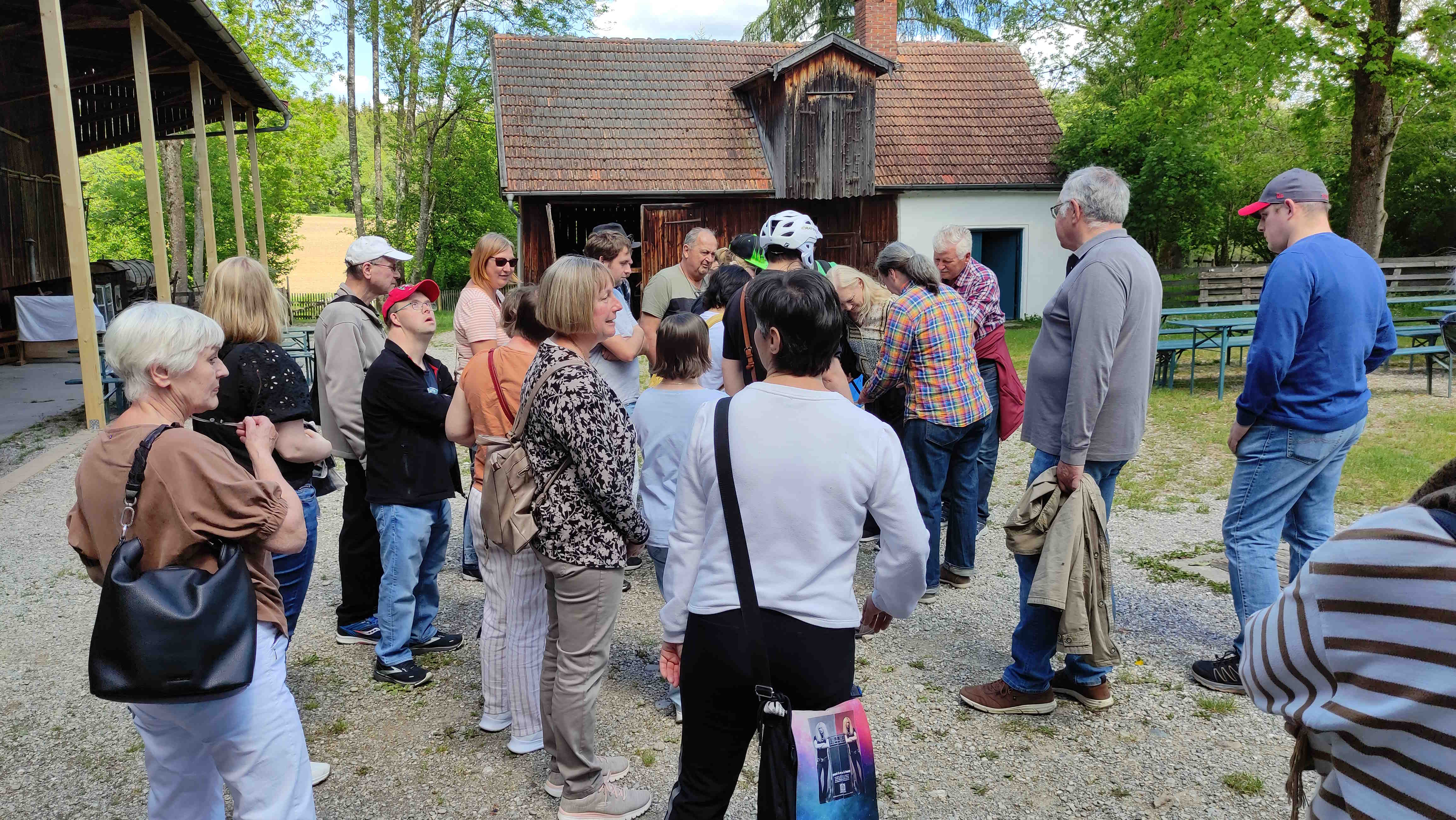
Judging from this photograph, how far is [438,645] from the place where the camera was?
14.2 ft

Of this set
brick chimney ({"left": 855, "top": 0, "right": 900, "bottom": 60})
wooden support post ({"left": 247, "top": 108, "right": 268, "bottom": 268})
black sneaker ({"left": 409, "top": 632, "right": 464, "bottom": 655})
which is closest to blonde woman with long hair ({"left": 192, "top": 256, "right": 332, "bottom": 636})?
black sneaker ({"left": 409, "top": 632, "right": 464, "bottom": 655})

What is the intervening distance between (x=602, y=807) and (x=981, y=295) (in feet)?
12.3

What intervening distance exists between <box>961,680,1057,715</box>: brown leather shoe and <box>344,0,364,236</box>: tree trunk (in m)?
27.6

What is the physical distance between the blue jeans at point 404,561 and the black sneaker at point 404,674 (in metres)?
0.02

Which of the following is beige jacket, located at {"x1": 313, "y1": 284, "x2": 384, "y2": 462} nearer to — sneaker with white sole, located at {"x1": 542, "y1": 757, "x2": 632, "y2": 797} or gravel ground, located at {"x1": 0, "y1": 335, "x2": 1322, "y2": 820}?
gravel ground, located at {"x1": 0, "y1": 335, "x2": 1322, "y2": 820}

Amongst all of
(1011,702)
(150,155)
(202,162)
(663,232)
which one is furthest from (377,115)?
(1011,702)

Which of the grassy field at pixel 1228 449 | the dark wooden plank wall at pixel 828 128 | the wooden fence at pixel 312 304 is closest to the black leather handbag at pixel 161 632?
the grassy field at pixel 1228 449

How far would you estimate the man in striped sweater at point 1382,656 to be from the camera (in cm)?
113

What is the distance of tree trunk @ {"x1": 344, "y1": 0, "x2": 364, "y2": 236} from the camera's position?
90.8 feet

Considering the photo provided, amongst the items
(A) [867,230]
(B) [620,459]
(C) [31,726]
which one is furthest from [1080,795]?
(A) [867,230]

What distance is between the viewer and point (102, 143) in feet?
57.3

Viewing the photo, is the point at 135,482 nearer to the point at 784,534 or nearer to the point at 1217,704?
the point at 784,534

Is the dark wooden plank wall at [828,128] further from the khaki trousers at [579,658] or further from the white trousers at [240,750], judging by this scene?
the white trousers at [240,750]

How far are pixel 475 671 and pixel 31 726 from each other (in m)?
1.75
